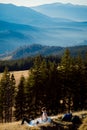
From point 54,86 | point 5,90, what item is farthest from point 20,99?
point 54,86

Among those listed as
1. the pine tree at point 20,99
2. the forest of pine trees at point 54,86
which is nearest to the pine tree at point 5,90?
the pine tree at point 20,99

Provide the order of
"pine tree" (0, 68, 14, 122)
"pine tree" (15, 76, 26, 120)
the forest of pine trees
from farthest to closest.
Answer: "pine tree" (0, 68, 14, 122) → "pine tree" (15, 76, 26, 120) → the forest of pine trees

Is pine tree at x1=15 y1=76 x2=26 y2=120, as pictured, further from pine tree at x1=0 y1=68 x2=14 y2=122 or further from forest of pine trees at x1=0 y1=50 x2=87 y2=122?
pine tree at x1=0 y1=68 x2=14 y2=122

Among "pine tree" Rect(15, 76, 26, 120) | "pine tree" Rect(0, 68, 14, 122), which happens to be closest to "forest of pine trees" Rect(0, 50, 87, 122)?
"pine tree" Rect(15, 76, 26, 120)

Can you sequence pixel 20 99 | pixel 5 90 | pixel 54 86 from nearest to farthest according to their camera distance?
1. pixel 54 86
2. pixel 5 90
3. pixel 20 99

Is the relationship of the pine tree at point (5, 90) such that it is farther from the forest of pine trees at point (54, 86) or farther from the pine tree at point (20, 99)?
the forest of pine trees at point (54, 86)

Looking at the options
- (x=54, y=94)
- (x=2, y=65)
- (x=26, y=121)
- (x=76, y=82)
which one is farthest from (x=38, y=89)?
(x=2, y=65)

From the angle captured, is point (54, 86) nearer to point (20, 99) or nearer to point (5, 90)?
point (20, 99)

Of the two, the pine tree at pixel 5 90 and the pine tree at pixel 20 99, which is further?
the pine tree at pixel 5 90

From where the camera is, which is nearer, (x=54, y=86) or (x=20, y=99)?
(x=54, y=86)

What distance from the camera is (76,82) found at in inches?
2263

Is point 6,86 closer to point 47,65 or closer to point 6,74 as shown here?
point 6,74

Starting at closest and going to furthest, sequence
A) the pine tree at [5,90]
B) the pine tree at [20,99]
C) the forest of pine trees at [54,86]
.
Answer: the forest of pine trees at [54,86] → the pine tree at [20,99] → the pine tree at [5,90]

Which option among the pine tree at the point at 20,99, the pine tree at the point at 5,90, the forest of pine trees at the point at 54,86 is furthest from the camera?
the pine tree at the point at 5,90
